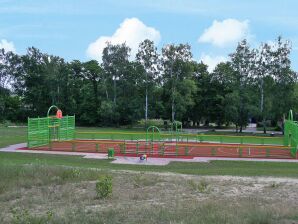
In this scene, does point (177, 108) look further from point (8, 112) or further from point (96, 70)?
point (8, 112)

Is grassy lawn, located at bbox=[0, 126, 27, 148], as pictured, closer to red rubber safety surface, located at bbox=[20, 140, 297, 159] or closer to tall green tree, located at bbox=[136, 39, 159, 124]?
red rubber safety surface, located at bbox=[20, 140, 297, 159]

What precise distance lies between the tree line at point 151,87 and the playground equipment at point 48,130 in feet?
82.2

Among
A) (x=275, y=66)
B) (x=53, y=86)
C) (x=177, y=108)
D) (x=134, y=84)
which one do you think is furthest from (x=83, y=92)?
(x=275, y=66)

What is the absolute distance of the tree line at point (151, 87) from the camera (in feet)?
190

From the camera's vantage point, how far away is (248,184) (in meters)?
12.7

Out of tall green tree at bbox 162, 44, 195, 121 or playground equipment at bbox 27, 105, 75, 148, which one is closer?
playground equipment at bbox 27, 105, 75, 148

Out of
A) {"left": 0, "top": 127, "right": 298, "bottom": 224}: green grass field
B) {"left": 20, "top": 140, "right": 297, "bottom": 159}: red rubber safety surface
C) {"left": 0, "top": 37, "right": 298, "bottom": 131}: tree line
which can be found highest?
{"left": 0, "top": 37, "right": 298, "bottom": 131}: tree line

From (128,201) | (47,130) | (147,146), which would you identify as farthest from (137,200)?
(47,130)

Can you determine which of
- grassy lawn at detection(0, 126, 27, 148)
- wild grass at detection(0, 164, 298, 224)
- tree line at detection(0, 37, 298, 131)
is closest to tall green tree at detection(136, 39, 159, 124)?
tree line at detection(0, 37, 298, 131)

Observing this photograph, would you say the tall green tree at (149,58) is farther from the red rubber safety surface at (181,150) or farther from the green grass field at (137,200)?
the green grass field at (137,200)

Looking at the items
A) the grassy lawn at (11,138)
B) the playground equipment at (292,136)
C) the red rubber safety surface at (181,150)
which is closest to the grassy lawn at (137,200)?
the red rubber safety surface at (181,150)

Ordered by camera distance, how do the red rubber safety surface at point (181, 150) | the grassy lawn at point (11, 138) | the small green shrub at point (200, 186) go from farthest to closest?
the grassy lawn at point (11, 138) < the red rubber safety surface at point (181, 150) < the small green shrub at point (200, 186)

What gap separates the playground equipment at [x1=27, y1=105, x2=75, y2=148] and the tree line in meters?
25.1

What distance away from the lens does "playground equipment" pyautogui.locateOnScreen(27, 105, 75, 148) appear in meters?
34.2
